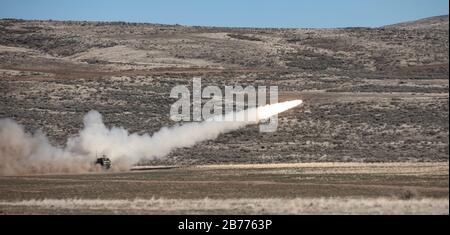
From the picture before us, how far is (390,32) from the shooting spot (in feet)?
524

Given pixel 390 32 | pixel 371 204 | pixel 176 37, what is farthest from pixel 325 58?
pixel 371 204

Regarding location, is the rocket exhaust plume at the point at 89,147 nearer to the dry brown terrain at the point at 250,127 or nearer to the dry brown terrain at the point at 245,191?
the dry brown terrain at the point at 250,127

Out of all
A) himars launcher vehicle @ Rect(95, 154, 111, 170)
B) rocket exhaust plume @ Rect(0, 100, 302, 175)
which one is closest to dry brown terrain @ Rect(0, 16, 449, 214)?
rocket exhaust plume @ Rect(0, 100, 302, 175)

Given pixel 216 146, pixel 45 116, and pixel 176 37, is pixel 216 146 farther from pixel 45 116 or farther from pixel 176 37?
pixel 176 37

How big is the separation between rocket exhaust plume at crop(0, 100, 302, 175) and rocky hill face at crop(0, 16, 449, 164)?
102 inches

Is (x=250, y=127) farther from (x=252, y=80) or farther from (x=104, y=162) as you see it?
(x=252, y=80)

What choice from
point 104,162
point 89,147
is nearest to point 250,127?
point 89,147

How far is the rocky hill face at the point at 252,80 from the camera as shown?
8344 cm

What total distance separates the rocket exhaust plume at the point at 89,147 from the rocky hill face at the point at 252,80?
2580mm

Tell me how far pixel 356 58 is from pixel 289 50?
39.1ft

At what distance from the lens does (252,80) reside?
114 meters

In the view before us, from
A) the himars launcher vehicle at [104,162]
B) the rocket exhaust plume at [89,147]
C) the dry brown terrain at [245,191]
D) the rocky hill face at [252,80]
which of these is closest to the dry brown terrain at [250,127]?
the dry brown terrain at [245,191]

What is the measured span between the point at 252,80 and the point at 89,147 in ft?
135

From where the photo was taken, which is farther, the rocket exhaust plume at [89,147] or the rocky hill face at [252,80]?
the rocky hill face at [252,80]
